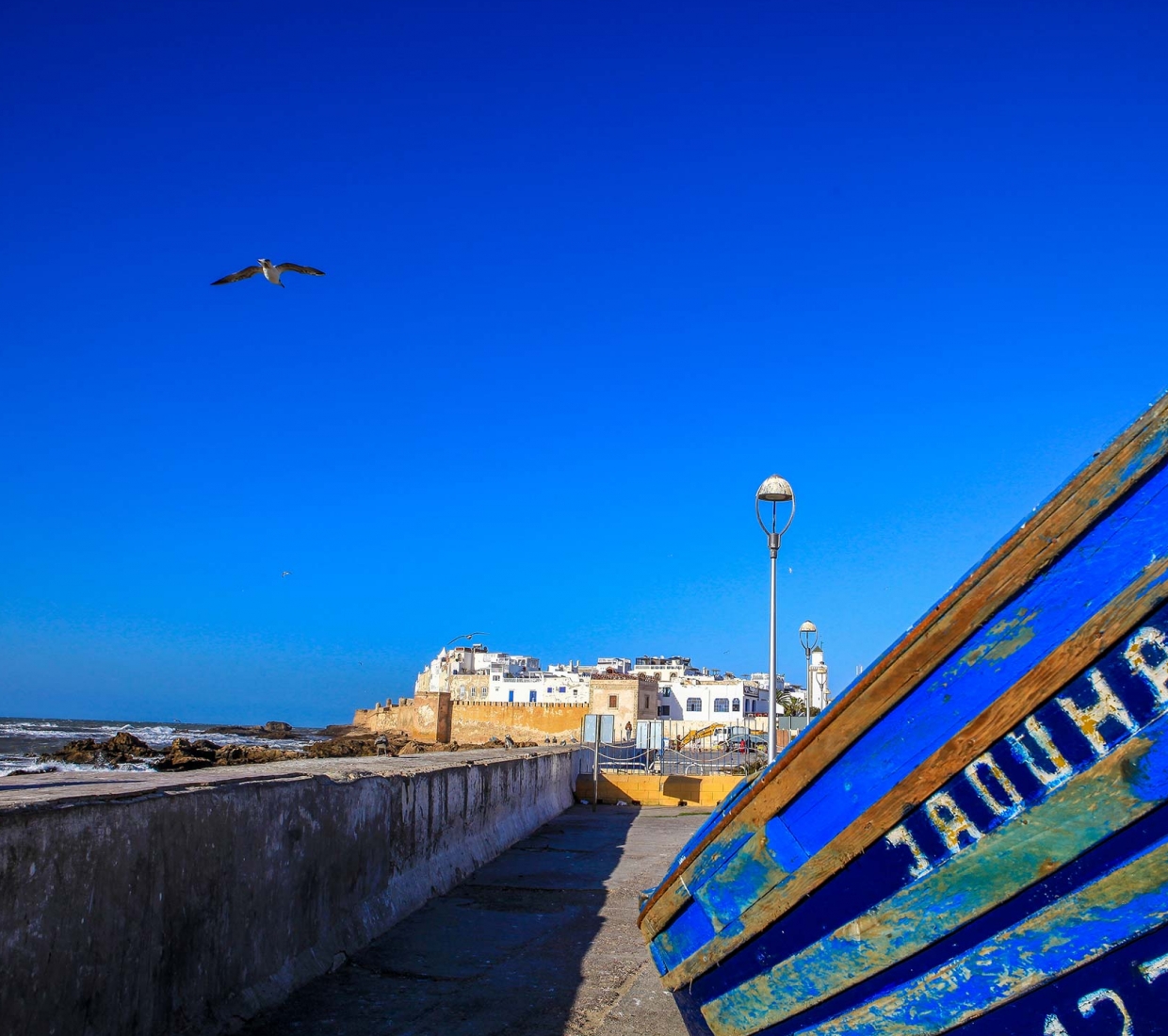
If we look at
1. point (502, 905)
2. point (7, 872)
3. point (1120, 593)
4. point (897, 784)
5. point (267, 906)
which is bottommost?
point (502, 905)

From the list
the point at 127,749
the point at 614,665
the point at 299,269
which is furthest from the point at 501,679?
the point at 299,269

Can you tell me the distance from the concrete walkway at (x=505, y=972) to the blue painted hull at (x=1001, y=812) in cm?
207

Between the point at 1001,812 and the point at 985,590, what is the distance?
65cm

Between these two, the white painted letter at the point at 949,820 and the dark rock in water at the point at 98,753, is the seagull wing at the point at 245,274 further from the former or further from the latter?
the dark rock in water at the point at 98,753

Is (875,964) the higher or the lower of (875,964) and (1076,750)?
the lower

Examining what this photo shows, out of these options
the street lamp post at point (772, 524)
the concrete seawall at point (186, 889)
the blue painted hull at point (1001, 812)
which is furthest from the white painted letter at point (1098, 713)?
the street lamp post at point (772, 524)

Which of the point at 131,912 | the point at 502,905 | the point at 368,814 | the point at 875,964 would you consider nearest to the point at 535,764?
the point at 502,905

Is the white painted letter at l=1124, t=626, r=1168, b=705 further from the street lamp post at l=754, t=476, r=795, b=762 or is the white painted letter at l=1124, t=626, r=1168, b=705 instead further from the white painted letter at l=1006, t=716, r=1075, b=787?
the street lamp post at l=754, t=476, r=795, b=762

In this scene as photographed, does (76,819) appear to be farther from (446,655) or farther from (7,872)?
(446,655)

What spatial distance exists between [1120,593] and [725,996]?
1.97 meters

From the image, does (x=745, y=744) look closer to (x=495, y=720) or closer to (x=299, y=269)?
(x=299, y=269)

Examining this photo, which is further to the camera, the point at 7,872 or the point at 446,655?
the point at 446,655

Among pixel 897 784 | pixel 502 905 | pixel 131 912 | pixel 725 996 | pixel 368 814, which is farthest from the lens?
pixel 502 905

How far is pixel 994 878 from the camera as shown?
2.77 meters
